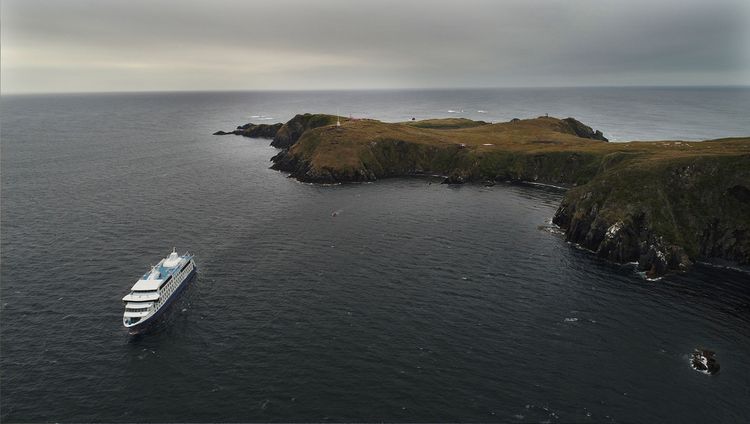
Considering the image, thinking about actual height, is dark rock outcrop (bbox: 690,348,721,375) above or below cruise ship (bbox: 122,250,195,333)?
above

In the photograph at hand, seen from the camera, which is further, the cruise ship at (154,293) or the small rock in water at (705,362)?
the cruise ship at (154,293)

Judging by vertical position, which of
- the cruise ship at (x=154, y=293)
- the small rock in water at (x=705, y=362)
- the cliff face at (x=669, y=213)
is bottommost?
the cruise ship at (x=154, y=293)

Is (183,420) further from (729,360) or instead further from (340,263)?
(729,360)

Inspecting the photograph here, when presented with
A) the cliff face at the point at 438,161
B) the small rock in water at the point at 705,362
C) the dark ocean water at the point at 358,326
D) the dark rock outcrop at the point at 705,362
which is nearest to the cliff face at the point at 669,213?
the dark ocean water at the point at 358,326

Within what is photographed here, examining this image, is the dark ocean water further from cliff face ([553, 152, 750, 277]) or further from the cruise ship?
cliff face ([553, 152, 750, 277])

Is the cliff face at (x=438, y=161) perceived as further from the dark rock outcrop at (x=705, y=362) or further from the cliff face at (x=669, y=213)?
the dark rock outcrop at (x=705, y=362)

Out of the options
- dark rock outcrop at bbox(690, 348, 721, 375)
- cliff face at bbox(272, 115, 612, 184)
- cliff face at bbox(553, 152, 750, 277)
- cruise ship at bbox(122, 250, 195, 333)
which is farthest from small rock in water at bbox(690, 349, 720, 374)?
cliff face at bbox(272, 115, 612, 184)

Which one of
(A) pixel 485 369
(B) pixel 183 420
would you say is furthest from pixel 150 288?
(A) pixel 485 369
